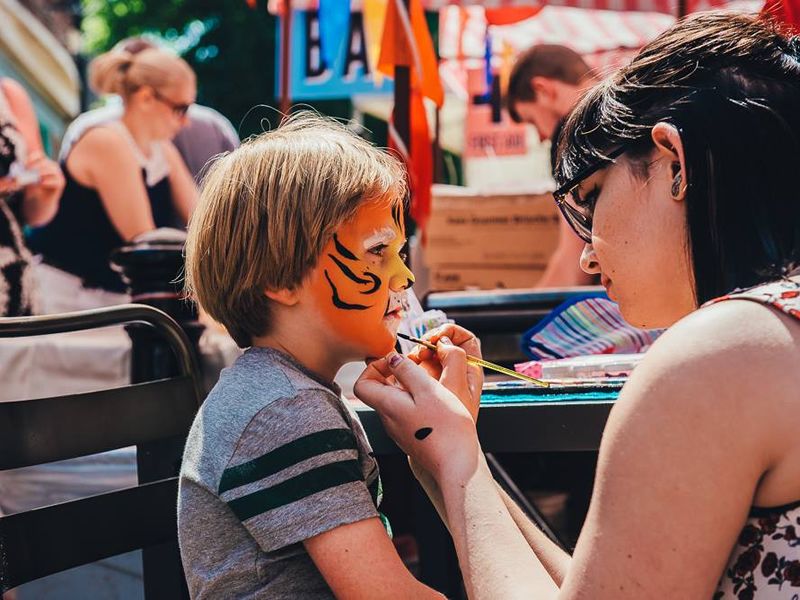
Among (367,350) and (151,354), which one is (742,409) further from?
(151,354)

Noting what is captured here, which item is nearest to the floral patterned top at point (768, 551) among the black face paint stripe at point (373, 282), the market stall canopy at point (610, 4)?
the black face paint stripe at point (373, 282)

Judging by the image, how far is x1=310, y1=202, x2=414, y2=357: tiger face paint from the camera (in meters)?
1.46

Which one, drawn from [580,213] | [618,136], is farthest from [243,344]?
[618,136]

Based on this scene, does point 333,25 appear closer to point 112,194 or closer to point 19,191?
point 112,194

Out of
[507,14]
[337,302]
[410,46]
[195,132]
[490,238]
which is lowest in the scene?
[490,238]

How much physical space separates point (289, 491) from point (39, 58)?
41.9 ft

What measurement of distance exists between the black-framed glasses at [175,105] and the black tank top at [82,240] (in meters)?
0.66

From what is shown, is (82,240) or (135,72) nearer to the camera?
(82,240)

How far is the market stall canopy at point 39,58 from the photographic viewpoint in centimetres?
1070

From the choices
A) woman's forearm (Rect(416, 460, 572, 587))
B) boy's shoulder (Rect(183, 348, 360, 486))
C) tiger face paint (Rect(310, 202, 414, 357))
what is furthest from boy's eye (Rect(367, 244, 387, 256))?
woman's forearm (Rect(416, 460, 572, 587))

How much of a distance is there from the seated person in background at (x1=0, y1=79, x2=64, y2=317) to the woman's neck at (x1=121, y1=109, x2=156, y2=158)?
50cm

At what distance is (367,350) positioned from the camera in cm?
149

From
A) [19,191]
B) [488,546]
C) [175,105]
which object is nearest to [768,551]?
[488,546]

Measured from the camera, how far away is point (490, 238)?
4.31 m
